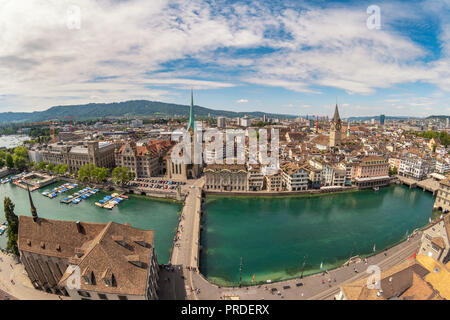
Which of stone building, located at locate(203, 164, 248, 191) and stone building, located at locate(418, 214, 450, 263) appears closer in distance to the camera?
stone building, located at locate(418, 214, 450, 263)

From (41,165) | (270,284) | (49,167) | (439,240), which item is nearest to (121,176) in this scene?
(49,167)

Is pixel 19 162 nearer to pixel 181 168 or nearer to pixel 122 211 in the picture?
pixel 122 211

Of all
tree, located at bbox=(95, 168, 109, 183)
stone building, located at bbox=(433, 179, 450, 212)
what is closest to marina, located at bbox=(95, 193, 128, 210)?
tree, located at bbox=(95, 168, 109, 183)

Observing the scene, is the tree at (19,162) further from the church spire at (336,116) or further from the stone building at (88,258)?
the church spire at (336,116)

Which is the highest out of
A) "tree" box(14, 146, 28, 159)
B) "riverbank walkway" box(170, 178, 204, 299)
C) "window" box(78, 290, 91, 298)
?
"tree" box(14, 146, 28, 159)

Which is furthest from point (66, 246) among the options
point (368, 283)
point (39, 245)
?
point (368, 283)

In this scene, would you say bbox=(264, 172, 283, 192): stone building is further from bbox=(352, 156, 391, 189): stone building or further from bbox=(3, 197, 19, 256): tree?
bbox=(3, 197, 19, 256): tree

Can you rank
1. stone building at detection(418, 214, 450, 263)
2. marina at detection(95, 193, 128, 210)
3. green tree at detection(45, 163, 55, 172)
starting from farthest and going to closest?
green tree at detection(45, 163, 55, 172), marina at detection(95, 193, 128, 210), stone building at detection(418, 214, 450, 263)

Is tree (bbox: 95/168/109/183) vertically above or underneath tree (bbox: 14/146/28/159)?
underneath
